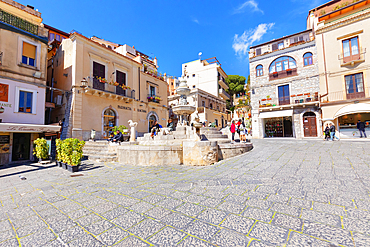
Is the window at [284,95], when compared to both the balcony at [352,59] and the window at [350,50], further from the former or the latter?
the window at [350,50]

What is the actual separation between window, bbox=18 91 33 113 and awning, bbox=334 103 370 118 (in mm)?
25575

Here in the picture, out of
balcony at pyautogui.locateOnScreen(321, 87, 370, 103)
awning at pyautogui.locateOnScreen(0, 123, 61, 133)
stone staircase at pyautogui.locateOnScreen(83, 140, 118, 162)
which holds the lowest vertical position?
stone staircase at pyautogui.locateOnScreen(83, 140, 118, 162)

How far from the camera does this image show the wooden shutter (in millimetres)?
11828

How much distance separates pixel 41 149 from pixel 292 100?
75.3 ft

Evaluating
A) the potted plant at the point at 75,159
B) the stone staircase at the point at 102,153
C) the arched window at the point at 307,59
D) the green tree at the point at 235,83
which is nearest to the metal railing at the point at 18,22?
the stone staircase at the point at 102,153

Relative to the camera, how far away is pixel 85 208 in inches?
121

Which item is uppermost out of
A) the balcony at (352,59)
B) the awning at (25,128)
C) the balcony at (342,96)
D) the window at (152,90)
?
the balcony at (352,59)

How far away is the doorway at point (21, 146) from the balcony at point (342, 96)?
85.1 feet

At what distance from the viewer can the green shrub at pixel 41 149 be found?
9.10 meters

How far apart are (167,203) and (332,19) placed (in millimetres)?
25716

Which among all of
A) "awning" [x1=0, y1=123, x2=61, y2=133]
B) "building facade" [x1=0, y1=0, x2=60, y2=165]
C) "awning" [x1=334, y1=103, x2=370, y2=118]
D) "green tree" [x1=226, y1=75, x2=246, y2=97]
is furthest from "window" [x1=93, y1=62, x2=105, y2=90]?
"green tree" [x1=226, y1=75, x2=246, y2=97]

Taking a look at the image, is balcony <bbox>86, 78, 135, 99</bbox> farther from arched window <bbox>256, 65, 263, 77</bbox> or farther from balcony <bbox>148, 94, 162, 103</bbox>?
arched window <bbox>256, 65, 263, 77</bbox>

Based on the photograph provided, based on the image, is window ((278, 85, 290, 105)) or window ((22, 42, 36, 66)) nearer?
window ((22, 42, 36, 66))

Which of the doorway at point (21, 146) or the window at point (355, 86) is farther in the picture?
the window at point (355, 86)
